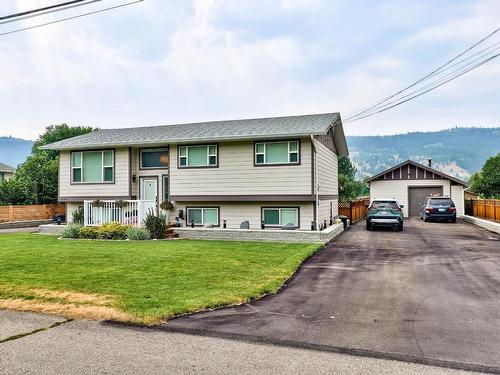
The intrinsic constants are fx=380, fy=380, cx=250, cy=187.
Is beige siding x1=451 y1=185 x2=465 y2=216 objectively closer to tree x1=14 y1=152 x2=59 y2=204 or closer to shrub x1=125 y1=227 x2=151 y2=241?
shrub x1=125 y1=227 x2=151 y2=241

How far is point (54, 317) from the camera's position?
6.09 metres

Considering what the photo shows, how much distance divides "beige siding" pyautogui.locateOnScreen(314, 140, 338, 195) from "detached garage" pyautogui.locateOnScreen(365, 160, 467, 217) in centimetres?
870

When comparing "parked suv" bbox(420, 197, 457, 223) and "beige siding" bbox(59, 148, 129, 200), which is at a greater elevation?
"beige siding" bbox(59, 148, 129, 200)

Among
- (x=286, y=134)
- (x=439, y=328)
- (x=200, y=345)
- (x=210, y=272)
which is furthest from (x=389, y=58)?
(x=200, y=345)

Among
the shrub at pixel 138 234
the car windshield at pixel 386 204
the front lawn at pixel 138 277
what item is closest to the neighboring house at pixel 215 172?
the shrub at pixel 138 234

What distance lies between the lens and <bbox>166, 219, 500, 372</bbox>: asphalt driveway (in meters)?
4.90

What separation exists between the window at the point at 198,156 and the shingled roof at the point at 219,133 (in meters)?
0.63

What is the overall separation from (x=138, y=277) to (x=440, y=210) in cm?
2206

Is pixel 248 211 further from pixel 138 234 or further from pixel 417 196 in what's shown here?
pixel 417 196

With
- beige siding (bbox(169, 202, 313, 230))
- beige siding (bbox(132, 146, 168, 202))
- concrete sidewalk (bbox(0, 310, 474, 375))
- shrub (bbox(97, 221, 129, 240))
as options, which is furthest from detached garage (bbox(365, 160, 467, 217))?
concrete sidewalk (bbox(0, 310, 474, 375))

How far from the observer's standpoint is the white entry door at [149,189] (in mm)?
20625

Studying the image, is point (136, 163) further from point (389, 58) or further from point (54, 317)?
point (389, 58)

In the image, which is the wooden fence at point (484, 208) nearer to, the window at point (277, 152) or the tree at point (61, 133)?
the window at point (277, 152)

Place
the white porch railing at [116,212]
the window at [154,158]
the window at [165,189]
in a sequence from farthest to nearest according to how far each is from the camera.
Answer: the window at [154,158]
the window at [165,189]
the white porch railing at [116,212]
